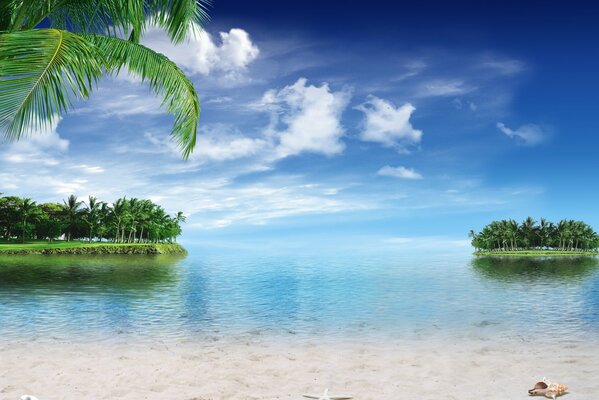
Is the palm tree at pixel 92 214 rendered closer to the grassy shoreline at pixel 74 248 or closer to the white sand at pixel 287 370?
the grassy shoreline at pixel 74 248

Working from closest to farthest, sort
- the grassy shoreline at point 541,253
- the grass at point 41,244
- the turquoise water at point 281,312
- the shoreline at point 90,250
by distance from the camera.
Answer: the turquoise water at point 281,312, the shoreline at point 90,250, the grass at point 41,244, the grassy shoreline at point 541,253

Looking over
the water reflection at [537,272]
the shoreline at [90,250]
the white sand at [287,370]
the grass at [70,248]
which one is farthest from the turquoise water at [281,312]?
the grass at [70,248]

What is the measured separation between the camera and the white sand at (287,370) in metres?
9.59

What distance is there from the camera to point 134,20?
11.1m

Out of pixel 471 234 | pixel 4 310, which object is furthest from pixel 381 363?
pixel 471 234

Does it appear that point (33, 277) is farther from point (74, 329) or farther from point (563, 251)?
point (563, 251)

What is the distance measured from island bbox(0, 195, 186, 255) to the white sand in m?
77.9

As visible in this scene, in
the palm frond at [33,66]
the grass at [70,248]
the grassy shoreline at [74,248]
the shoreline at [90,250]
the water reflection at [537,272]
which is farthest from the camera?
the grass at [70,248]

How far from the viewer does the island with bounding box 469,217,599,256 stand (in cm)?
13525

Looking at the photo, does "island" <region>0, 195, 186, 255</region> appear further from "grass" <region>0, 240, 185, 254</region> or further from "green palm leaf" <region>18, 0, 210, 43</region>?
"green palm leaf" <region>18, 0, 210, 43</region>

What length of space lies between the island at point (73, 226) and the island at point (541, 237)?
310 ft

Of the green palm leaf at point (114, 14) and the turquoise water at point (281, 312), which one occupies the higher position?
the green palm leaf at point (114, 14)

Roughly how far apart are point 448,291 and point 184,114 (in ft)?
99.6

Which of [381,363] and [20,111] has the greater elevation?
[20,111]
